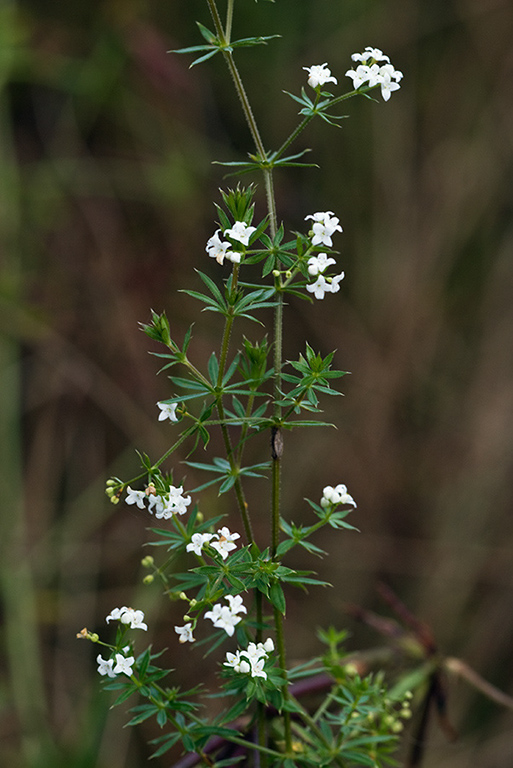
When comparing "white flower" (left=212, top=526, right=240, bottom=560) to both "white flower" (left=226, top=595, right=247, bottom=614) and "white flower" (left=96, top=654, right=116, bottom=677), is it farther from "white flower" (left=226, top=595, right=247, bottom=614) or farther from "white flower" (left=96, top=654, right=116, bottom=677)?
"white flower" (left=96, top=654, right=116, bottom=677)

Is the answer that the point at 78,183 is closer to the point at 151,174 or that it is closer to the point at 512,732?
the point at 151,174

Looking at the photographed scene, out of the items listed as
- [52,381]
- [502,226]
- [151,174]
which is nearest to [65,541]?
[52,381]

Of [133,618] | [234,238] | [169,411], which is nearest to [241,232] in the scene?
[234,238]

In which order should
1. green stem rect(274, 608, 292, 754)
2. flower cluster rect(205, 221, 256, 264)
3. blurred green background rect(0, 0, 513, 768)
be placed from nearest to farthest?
flower cluster rect(205, 221, 256, 264), green stem rect(274, 608, 292, 754), blurred green background rect(0, 0, 513, 768)

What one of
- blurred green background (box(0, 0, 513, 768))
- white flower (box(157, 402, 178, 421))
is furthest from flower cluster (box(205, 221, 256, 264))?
blurred green background (box(0, 0, 513, 768))

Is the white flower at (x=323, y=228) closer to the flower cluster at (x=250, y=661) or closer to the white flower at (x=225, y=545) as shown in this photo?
the white flower at (x=225, y=545)
